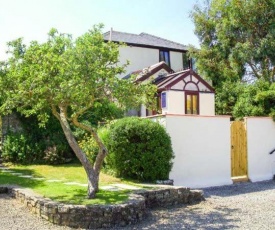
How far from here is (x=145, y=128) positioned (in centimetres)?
1201

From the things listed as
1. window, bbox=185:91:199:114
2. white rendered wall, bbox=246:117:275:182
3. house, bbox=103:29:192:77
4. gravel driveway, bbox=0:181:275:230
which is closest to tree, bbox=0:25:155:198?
gravel driveway, bbox=0:181:275:230

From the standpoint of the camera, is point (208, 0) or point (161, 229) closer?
point (161, 229)

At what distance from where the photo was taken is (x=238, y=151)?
1486 cm

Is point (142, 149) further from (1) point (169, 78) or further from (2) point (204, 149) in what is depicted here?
(1) point (169, 78)

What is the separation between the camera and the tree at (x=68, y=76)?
8.29 meters

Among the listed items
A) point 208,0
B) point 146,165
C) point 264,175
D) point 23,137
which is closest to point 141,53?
point 208,0

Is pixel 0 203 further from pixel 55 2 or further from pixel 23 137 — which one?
pixel 23 137

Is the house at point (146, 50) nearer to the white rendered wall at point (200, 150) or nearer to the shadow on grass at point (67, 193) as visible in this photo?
the white rendered wall at point (200, 150)

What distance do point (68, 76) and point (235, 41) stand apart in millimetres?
16551

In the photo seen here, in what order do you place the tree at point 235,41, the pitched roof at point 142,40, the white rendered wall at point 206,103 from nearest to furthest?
→ the tree at point 235,41 → the white rendered wall at point 206,103 → the pitched roof at point 142,40

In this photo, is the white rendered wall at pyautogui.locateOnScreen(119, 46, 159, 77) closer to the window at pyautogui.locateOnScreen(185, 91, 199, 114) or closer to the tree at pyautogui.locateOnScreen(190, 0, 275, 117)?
the window at pyautogui.locateOnScreen(185, 91, 199, 114)

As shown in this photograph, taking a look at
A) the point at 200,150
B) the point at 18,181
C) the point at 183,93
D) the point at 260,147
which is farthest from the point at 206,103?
the point at 18,181

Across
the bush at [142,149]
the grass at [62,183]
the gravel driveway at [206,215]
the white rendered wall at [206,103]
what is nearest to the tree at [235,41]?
the white rendered wall at [206,103]

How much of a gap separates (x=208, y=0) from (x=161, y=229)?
20.8m
